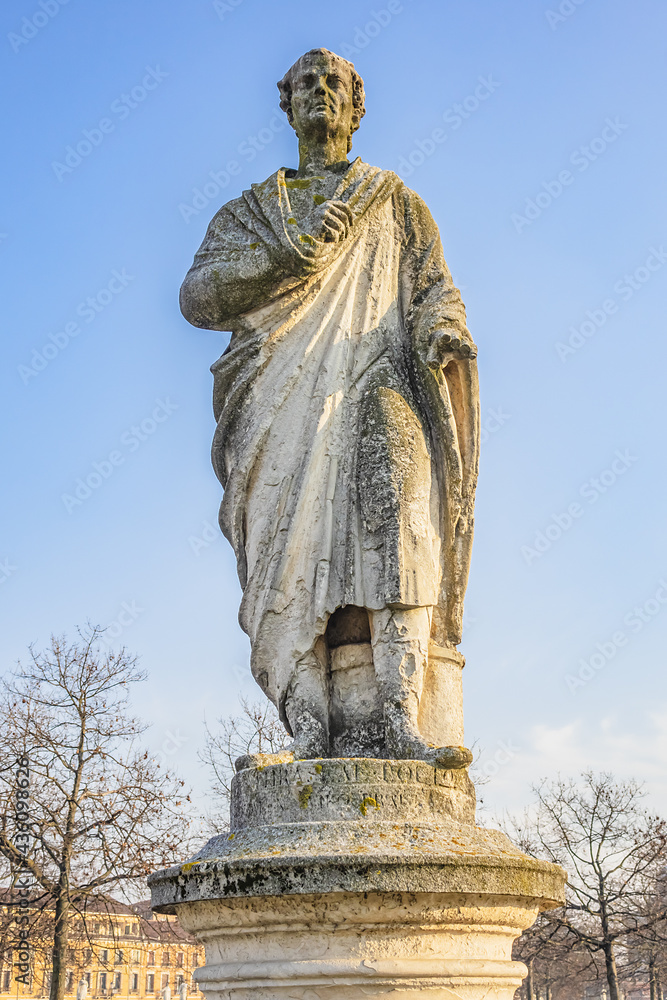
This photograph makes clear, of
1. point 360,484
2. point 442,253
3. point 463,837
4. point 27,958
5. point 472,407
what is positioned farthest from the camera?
point 27,958

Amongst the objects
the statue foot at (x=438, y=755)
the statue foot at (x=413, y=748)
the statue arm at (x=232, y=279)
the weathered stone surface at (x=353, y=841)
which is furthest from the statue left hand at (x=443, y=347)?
the weathered stone surface at (x=353, y=841)

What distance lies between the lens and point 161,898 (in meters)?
4.02

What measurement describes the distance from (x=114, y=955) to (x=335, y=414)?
19.7 m

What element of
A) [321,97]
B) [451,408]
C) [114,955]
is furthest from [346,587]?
[114,955]

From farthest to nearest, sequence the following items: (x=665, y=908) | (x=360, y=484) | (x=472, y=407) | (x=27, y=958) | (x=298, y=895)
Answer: (x=665, y=908), (x=27, y=958), (x=472, y=407), (x=360, y=484), (x=298, y=895)

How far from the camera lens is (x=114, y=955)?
21.3 metres

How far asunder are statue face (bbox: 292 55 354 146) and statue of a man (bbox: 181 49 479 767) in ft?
0.03

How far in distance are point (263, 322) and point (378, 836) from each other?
2.78m

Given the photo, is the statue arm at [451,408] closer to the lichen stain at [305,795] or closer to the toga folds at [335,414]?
the toga folds at [335,414]

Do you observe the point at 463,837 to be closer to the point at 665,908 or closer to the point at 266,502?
the point at 266,502

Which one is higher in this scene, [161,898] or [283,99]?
[283,99]

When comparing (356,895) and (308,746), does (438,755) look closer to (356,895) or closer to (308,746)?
(308,746)

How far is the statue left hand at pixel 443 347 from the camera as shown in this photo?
511 cm

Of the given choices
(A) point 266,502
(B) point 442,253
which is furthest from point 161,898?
(B) point 442,253
